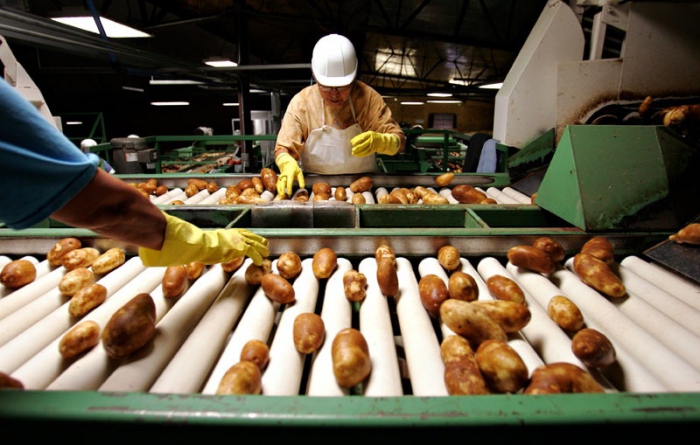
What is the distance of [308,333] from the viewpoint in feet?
3.90

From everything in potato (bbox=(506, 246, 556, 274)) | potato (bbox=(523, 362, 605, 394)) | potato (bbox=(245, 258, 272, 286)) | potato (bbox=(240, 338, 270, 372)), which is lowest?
potato (bbox=(240, 338, 270, 372))

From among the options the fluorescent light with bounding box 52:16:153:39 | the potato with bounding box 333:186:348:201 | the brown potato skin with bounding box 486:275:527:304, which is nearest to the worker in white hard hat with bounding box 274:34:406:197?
the potato with bounding box 333:186:348:201

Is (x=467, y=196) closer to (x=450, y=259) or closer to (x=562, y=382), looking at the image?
(x=450, y=259)

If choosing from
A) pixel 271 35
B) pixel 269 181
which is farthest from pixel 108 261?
pixel 271 35

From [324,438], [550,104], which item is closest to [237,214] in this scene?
[324,438]

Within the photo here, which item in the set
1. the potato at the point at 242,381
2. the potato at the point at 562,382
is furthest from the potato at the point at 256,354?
the potato at the point at 562,382

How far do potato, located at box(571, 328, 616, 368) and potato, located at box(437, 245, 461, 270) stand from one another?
24.9 inches

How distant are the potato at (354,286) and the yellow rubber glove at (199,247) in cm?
42

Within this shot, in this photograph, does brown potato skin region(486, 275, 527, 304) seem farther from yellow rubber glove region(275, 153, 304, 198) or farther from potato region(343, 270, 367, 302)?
yellow rubber glove region(275, 153, 304, 198)

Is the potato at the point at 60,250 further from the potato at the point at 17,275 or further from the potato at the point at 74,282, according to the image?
the potato at the point at 74,282

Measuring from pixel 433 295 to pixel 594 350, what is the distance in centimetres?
52

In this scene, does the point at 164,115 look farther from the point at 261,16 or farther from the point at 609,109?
→ the point at 609,109

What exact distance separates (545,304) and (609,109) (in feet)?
8.36

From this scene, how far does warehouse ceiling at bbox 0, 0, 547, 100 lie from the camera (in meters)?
3.10
